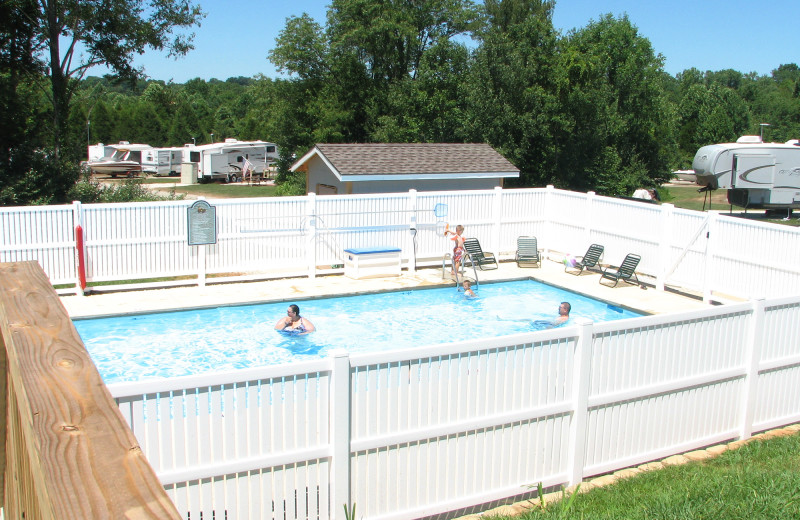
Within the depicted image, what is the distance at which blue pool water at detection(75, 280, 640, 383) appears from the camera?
44.5 ft

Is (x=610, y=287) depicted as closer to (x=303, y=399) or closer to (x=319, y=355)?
(x=319, y=355)

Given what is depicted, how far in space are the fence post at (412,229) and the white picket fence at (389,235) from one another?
1.0 inches

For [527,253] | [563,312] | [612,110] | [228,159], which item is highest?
[612,110]

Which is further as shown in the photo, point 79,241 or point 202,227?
point 202,227

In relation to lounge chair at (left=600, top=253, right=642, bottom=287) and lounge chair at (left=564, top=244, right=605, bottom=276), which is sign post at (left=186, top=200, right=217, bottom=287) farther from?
lounge chair at (left=600, top=253, right=642, bottom=287)

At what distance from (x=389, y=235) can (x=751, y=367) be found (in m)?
11.7

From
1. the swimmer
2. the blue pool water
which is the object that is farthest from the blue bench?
the swimmer

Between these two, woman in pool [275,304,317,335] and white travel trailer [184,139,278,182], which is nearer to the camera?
woman in pool [275,304,317,335]

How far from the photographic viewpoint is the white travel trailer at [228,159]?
47719 millimetres

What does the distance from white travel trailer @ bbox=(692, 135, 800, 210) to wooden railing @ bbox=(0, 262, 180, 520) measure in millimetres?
33723

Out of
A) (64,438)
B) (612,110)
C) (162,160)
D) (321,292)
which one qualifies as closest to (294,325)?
(321,292)

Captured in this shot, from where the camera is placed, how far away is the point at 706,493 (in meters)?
5.84

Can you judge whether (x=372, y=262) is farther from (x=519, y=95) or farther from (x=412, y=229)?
(x=519, y=95)

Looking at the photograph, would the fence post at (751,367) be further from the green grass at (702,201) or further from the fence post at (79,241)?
the green grass at (702,201)
